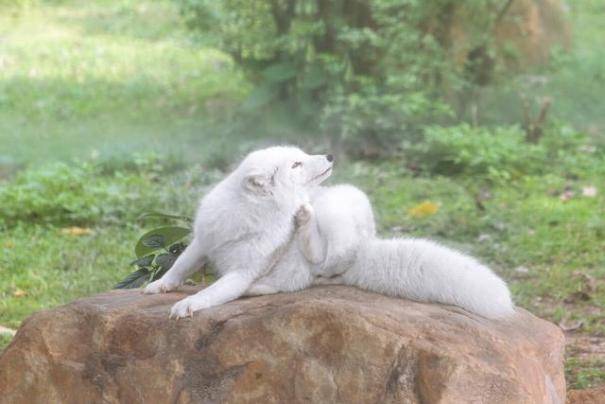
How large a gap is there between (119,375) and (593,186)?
20.4 ft

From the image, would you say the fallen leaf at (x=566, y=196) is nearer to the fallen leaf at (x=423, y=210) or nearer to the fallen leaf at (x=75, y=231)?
the fallen leaf at (x=423, y=210)

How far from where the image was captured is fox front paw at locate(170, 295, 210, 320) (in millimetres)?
3994

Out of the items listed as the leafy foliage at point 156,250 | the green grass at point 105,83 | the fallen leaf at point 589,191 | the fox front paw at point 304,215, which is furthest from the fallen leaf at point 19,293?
the fallen leaf at point 589,191

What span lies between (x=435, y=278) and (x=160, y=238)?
65.5 inches

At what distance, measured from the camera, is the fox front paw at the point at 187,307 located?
3.99 metres

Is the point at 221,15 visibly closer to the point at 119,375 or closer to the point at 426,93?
the point at 426,93

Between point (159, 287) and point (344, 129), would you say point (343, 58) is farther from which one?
point (159, 287)

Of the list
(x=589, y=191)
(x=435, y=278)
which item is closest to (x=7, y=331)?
(x=435, y=278)

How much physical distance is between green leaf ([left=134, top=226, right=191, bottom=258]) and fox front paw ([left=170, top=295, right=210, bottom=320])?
1.19 metres

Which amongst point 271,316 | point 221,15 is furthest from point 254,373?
point 221,15

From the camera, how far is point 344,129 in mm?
10094

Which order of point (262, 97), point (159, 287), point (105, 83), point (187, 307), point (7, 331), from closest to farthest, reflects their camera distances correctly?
point (187, 307) → point (159, 287) → point (7, 331) → point (262, 97) → point (105, 83)

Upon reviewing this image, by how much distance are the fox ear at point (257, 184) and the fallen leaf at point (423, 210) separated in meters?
4.25

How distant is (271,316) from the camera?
12.7 ft
